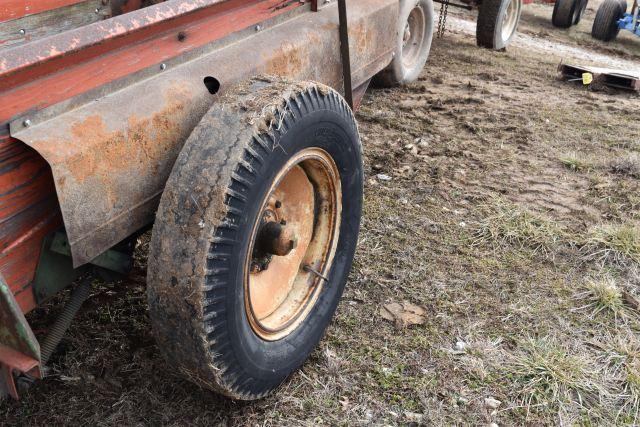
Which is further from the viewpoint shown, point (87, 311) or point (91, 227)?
point (87, 311)

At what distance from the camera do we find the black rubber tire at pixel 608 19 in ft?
25.3

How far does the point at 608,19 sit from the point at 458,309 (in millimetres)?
6390

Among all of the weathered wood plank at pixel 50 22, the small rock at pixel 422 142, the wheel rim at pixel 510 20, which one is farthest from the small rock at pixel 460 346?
the wheel rim at pixel 510 20

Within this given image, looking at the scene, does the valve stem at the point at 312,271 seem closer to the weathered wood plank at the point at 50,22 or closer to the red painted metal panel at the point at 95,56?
the red painted metal panel at the point at 95,56

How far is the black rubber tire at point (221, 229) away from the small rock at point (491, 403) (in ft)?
2.64

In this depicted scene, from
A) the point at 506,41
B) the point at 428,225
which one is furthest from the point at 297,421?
the point at 506,41

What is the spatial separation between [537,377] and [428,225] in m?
1.09

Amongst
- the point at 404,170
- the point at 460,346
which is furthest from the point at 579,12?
the point at 460,346

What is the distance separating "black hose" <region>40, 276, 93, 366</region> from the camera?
1.93m

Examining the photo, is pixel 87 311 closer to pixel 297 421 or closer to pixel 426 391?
pixel 297 421

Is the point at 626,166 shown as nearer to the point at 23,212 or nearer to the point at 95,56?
the point at 95,56

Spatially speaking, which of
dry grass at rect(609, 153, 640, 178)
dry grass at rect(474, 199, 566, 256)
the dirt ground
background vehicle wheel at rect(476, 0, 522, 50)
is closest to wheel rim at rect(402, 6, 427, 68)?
the dirt ground

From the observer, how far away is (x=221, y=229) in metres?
1.74

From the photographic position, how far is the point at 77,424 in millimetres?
2107
